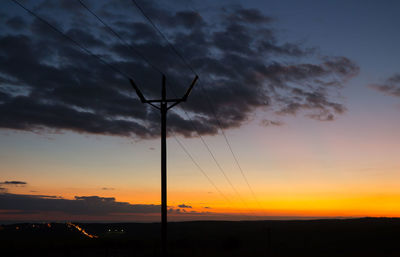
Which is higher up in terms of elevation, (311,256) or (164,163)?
(164,163)

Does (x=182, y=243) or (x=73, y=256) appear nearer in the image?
(x=73, y=256)

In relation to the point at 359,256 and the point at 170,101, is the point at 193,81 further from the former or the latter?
the point at 359,256

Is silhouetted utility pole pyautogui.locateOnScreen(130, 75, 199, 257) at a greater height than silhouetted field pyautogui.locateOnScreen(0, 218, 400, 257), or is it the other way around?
silhouetted utility pole pyautogui.locateOnScreen(130, 75, 199, 257)

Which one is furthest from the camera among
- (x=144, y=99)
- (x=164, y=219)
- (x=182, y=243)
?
(x=182, y=243)

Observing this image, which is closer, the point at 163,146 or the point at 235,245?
the point at 163,146

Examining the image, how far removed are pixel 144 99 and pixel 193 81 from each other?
291cm

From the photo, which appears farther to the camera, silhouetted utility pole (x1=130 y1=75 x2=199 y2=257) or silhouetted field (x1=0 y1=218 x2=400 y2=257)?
silhouetted field (x1=0 y1=218 x2=400 y2=257)

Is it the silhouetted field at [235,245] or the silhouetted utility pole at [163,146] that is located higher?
the silhouetted utility pole at [163,146]

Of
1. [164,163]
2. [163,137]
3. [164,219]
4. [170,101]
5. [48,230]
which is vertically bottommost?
[48,230]

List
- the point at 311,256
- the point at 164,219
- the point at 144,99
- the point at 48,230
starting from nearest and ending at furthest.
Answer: the point at 164,219
the point at 144,99
the point at 311,256
the point at 48,230

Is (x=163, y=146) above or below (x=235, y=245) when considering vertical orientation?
above

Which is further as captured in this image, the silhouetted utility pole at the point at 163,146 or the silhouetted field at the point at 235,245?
the silhouetted field at the point at 235,245

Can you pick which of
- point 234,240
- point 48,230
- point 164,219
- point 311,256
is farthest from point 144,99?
point 48,230

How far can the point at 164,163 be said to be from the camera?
64.6ft
